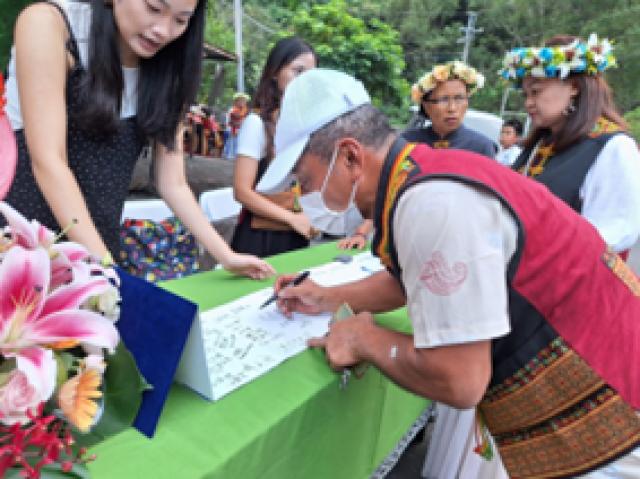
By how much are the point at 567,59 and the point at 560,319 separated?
1531mm

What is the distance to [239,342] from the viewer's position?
3.69 ft

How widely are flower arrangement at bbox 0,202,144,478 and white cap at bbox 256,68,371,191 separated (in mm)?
588

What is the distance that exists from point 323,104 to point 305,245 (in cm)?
145

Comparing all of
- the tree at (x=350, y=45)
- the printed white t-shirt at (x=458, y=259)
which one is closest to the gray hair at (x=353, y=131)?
the printed white t-shirt at (x=458, y=259)

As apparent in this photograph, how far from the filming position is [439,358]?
2.76 feet

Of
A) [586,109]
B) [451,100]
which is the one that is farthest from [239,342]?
[451,100]

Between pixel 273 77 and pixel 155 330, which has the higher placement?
pixel 273 77

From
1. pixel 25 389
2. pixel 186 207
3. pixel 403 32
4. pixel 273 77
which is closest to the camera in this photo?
pixel 25 389

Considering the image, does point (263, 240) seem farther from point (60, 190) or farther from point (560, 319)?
point (560, 319)

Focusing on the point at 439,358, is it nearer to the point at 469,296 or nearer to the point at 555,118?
the point at 469,296

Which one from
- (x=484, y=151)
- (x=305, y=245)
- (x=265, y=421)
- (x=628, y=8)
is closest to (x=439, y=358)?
(x=265, y=421)

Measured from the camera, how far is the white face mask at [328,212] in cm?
104

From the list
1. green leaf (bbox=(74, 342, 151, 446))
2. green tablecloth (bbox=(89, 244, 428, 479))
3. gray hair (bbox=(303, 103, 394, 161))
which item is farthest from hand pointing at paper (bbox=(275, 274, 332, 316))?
green leaf (bbox=(74, 342, 151, 446))

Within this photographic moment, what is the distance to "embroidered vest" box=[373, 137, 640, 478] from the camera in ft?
2.91
